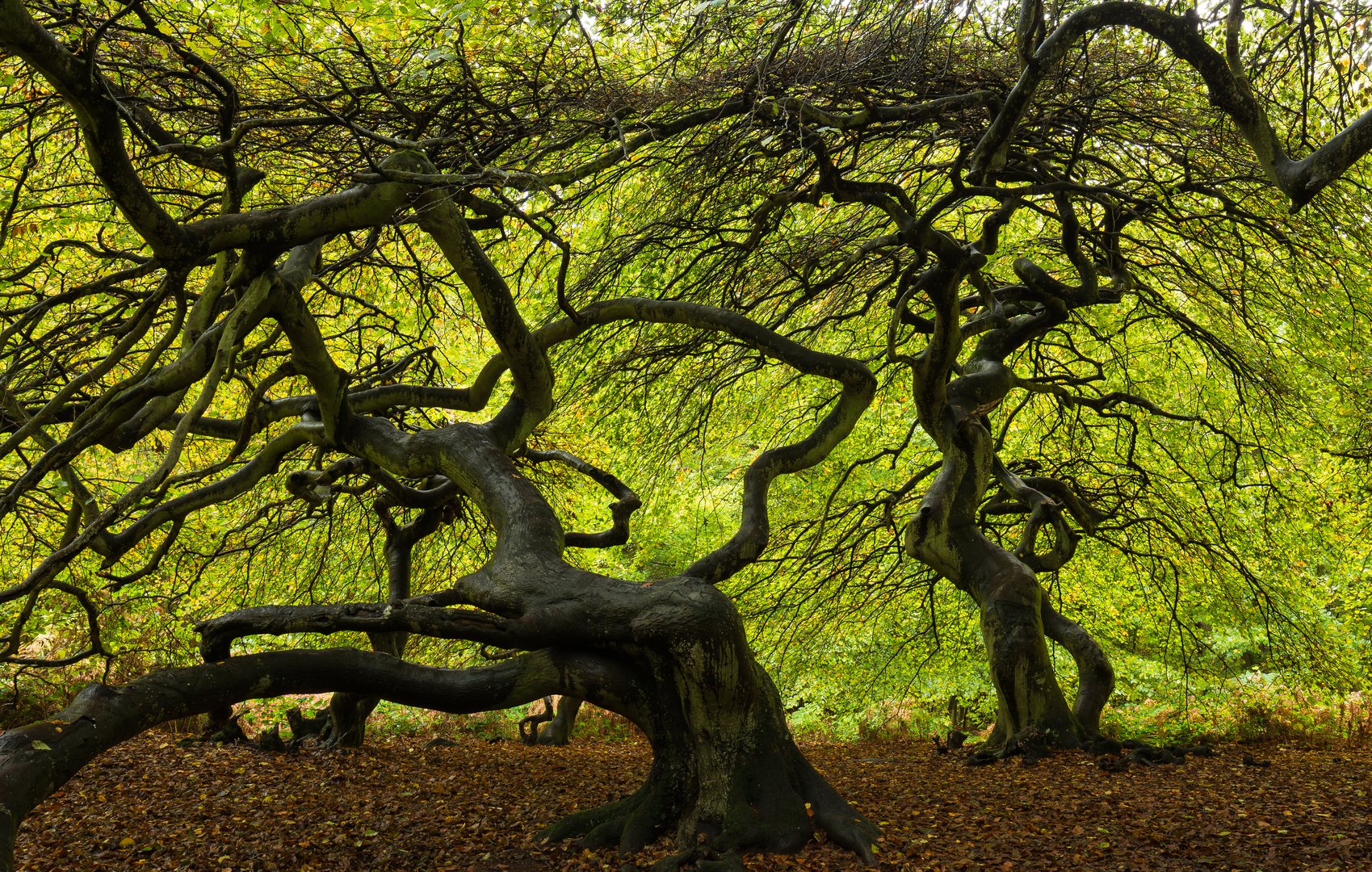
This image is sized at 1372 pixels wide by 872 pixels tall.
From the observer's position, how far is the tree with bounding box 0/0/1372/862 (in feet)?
12.6

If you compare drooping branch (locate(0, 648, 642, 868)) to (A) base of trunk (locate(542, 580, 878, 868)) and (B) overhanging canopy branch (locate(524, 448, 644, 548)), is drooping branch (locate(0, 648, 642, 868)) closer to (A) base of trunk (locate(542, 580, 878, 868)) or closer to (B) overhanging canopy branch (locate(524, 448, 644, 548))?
(A) base of trunk (locate(542, 580, 878, 868))

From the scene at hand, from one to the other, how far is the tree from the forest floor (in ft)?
2.00

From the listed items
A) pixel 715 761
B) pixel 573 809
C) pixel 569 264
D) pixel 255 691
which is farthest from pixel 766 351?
pixel 255 691

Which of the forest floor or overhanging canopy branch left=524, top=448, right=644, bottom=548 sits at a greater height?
overhanging canopy branch left=524, top=448, right=644, bottom=548

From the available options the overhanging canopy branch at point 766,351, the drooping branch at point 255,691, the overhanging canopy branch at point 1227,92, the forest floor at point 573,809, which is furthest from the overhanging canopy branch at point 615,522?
the overhanging canopy branch at point 1227,92

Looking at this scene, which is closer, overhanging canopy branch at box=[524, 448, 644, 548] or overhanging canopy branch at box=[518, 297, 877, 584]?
overhanging canopy branch at box=[518, 297, 877, 584]

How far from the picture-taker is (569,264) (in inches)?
251

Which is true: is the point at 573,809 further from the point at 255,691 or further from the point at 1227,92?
the point at 1227,92

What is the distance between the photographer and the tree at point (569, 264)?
12.6 feet

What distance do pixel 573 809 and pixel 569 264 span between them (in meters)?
3.64

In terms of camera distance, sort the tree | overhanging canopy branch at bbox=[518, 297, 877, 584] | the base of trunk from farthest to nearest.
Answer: overhanging canopy branch at bbox=[518, 297, 877, 584] < the base of trunk < the tree

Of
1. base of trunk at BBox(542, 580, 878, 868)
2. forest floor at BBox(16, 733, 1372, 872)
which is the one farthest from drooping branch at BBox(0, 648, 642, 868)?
forest floor at BBox(16, 733, 1372, 872)

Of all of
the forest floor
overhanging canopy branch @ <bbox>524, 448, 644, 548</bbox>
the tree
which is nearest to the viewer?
the tree

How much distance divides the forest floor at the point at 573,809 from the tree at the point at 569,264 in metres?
0.61
